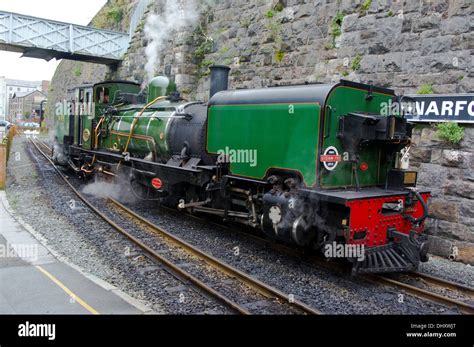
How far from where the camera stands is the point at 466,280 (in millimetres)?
6070

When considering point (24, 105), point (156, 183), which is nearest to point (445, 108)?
point (156, 183)

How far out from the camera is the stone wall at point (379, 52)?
7.27 m

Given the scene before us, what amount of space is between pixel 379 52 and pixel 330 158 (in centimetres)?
398

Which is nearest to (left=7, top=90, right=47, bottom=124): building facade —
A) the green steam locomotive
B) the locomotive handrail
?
the green steam locomotive

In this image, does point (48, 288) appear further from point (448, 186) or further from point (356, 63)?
point (356, 63)

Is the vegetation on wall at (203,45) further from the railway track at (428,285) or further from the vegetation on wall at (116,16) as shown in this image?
the vegetation on wall at (116,16)

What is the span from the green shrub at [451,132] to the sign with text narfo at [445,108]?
0.29 ft

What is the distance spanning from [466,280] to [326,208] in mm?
2287

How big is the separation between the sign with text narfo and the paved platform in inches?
221

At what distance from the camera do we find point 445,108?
7.36m

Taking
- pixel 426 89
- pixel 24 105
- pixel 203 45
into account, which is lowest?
pixel 426 89

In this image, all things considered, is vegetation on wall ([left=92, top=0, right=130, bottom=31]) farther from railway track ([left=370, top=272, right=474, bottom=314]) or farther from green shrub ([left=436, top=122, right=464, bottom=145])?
railway track ([left=370, top=272, right=474, bottom=314])

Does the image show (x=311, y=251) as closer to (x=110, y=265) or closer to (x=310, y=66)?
(x=110, y=265)
